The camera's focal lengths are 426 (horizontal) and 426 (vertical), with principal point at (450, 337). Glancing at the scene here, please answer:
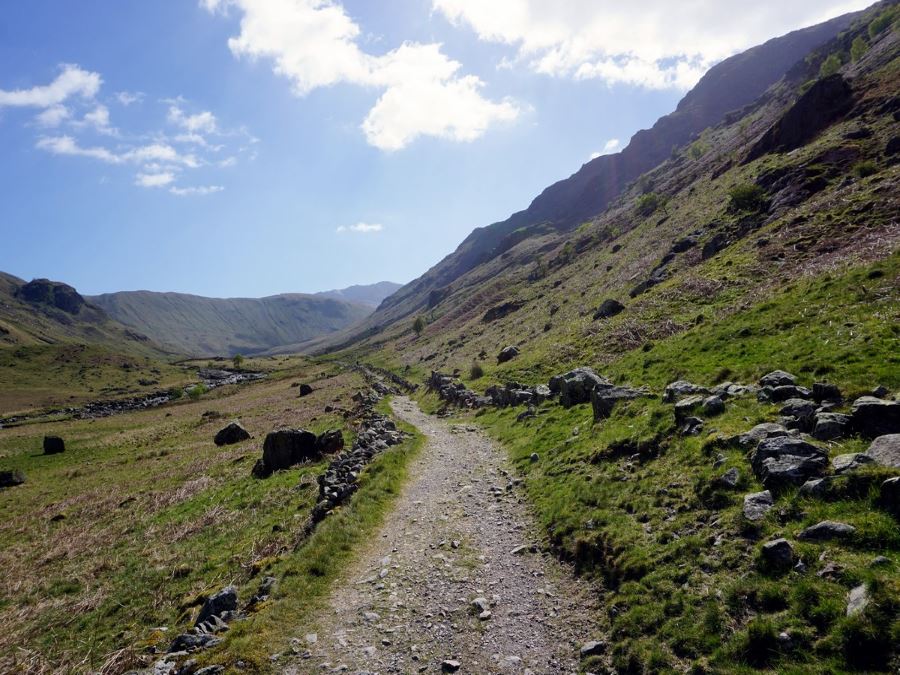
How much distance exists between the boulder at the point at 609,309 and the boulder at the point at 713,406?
1486 inches

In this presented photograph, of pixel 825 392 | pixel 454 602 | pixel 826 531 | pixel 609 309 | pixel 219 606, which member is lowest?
pixel 454 602

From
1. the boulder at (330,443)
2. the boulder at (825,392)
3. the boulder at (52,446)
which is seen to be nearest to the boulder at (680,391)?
the boulder at (825,392)

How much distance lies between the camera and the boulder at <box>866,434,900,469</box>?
8.98 metres

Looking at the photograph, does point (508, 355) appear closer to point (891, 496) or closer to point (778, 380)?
point (778, 380)

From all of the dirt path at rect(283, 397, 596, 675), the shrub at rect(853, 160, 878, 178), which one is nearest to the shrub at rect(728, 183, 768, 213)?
the shrub at rect(853, 160, 878, 178)

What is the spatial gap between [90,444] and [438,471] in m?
54.6

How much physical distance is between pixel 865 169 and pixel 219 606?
2485 inches

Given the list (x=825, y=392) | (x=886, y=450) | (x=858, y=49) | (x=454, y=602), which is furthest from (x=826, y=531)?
(x=858, y=49)

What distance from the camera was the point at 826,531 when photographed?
8.38 meters

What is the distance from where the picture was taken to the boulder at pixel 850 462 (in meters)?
9.34

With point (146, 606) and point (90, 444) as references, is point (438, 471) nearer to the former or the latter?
point (146, 606)

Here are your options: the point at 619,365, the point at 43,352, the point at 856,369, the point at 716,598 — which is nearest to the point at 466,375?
the point at 619,365

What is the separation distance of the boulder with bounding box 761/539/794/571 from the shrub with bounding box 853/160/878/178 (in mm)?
53157

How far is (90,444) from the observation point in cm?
5372
